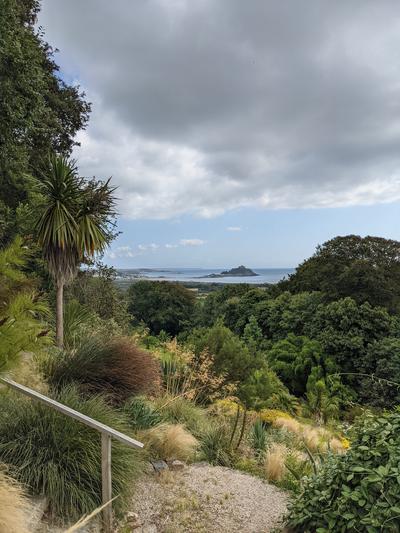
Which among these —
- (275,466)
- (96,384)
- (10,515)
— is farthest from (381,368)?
(10,515)

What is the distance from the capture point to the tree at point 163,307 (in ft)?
108

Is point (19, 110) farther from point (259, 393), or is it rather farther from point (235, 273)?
point (235, 273)

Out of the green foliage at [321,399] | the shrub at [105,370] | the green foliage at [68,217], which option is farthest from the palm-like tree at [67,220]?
the green foliage at [321,399]

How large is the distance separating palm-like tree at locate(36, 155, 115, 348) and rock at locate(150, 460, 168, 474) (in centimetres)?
268

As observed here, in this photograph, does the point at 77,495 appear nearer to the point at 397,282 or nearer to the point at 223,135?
the point at 223,135

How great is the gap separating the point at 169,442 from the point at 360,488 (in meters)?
2.55

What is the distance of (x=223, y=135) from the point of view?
12609mm

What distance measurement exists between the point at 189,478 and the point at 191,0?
23.3 ft

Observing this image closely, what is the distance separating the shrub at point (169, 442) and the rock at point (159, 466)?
15cm

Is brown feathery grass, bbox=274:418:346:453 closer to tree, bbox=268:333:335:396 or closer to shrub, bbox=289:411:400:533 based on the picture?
shrub, bbox=289:411:400:533

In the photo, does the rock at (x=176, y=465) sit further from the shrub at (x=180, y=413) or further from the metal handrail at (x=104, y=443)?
the metal handrail at (x=104, y=443)

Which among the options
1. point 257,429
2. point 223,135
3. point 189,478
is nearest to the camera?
point 189,478

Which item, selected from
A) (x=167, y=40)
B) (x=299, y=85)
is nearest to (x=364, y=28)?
(x=299, y=85)

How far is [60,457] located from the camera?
3068 mm
